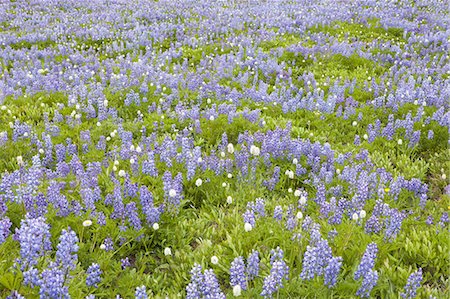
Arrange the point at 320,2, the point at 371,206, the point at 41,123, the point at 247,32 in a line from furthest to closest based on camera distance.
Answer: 1. the point at 320,2
2. the point at 247,32
3. the point at 41,123
4. the point at 371,206

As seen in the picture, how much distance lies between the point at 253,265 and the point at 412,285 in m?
1.40

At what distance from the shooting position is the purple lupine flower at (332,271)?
141 inches

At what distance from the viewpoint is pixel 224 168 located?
5.87 meters

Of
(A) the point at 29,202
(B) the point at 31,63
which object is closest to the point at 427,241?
(A) the point at 29,202

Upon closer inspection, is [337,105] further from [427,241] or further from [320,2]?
[320,2]

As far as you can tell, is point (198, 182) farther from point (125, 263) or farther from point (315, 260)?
point (315, 260)

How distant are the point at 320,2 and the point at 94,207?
57.2 ft

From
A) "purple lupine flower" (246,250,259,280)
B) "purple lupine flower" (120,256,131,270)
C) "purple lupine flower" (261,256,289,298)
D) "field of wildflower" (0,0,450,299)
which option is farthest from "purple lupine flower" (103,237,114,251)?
"purple lupine flower" (261,256,289,298)

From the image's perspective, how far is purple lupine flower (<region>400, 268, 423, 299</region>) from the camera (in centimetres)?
358

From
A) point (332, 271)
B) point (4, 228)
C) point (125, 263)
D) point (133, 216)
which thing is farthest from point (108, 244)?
point (332, 271)

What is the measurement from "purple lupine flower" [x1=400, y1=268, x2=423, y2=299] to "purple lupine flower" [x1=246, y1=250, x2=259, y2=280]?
1295 mm

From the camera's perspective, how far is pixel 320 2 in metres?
19.2

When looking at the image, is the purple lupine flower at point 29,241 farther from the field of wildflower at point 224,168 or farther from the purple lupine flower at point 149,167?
the purple lupine flower at point 149,167

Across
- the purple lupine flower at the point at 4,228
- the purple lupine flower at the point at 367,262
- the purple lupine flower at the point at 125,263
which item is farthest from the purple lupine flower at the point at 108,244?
the purple lupine flower at the point at 367,262
